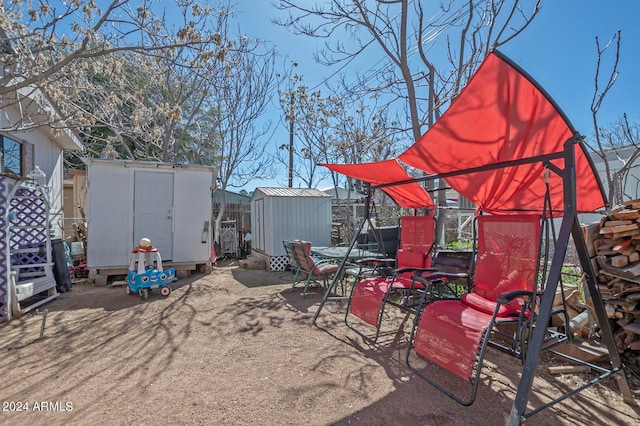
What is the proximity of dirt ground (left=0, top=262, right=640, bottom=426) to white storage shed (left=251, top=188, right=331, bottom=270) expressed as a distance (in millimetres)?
3909

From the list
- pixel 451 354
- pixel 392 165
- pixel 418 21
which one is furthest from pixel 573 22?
pixel 451 354

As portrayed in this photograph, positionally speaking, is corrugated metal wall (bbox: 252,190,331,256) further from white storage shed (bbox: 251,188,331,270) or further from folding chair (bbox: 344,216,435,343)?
folding chair (bbox: 344,216,435,343)

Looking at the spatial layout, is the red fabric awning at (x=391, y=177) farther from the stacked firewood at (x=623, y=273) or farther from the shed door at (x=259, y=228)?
the shed door at (x=259, y=228)

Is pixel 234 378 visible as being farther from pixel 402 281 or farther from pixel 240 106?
pixel 240 106

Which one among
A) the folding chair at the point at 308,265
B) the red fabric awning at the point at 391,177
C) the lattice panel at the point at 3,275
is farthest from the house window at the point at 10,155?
the red fabric awning at the point at 391,177

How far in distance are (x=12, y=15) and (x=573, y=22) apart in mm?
8539

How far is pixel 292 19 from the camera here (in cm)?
620

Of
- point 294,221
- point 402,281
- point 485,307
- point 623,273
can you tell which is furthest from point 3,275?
point 623,273

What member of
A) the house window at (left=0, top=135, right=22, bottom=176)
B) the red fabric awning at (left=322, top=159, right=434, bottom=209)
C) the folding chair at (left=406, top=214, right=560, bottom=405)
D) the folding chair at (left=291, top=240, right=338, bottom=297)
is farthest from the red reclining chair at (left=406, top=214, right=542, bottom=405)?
the house window at (left=0, top=135, right=22, bottom=176)

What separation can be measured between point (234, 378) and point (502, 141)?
9.14 feet

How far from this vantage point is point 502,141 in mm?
2424

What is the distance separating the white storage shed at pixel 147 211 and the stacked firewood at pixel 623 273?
6.56m

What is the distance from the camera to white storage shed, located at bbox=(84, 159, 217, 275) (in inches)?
250

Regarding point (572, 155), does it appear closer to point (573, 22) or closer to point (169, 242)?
point (573, 22)
